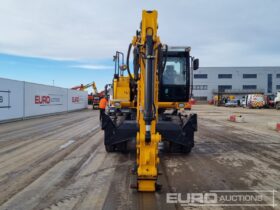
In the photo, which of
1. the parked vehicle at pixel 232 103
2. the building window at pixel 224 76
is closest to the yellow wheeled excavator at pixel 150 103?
the parked vehicle at pixel 232 103

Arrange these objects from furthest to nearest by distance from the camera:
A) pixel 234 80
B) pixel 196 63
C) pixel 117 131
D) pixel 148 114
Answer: pixel 234 80
pixel 196 63
pixel 117 131
pixel 148 114

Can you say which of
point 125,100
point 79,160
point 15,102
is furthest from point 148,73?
point 15,102

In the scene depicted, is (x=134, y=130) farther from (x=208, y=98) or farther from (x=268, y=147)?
(x=208, y=98)

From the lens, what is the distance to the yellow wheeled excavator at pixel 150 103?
206 inches

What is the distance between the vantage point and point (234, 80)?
89312mm

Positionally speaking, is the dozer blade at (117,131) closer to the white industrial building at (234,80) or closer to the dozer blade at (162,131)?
the dozer blade at (162,131)

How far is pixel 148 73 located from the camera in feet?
18.0

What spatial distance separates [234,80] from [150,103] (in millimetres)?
88920

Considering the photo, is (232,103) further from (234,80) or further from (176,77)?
(176,77)

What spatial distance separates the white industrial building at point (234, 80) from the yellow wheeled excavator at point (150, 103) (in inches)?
3119

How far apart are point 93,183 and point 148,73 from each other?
243cm

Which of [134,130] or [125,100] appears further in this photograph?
[125,100]

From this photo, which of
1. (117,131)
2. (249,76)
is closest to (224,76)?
(249,76)

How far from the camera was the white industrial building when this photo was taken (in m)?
87.9
